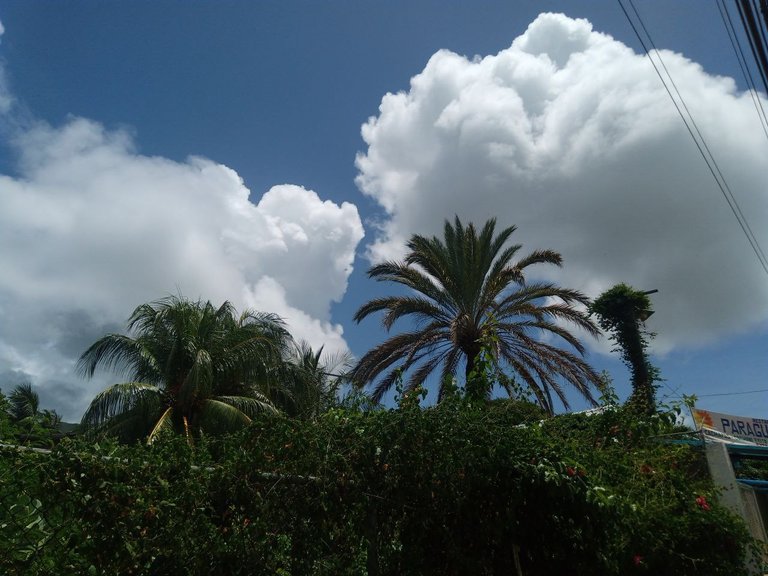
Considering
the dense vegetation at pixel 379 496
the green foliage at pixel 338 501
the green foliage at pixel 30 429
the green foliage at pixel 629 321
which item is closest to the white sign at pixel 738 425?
the green foliage at pixel 629 321

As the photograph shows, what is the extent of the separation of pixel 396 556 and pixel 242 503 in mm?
1158

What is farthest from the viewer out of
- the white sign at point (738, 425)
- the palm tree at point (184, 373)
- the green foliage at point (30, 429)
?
the white sign at point (738, 425)

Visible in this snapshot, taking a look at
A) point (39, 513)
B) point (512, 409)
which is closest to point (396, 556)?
point (512, 409)

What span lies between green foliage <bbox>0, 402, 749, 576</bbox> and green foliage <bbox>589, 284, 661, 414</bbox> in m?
13.2

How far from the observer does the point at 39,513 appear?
269cm

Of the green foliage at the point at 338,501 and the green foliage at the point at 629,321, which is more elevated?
the green foliage at the point at 629,321

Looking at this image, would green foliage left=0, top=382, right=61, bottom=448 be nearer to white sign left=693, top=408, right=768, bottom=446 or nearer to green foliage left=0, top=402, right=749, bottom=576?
green foliage left=0, top=402, right=749, bottom=576

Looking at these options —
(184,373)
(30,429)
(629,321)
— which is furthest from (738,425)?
(30,429)

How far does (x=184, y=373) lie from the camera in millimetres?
14641

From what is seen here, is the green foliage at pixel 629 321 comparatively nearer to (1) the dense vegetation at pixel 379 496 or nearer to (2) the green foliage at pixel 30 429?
(1) the dense vegetation at pixel 379 496

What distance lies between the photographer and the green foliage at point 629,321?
17.0 m

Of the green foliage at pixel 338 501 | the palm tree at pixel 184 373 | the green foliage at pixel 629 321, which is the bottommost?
the green foliage at pixel 338 501

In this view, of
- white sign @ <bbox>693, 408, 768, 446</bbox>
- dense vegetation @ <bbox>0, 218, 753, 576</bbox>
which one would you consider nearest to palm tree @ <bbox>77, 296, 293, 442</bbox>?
dense vegetation @ <bbox>0, 218, 753, 576</bbox>

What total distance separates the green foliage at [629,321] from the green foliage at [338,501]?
13155 millimetres
